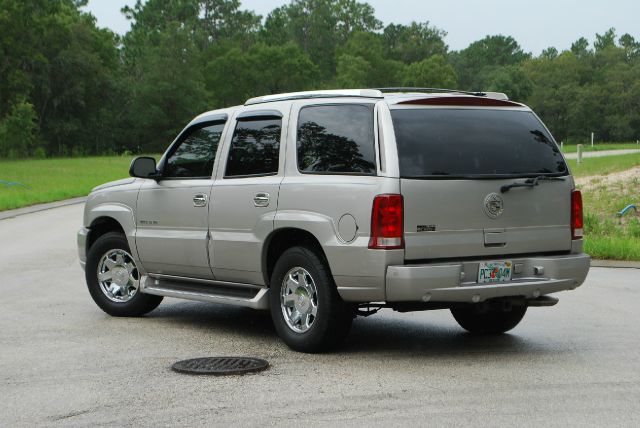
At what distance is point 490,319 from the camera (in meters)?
8.91

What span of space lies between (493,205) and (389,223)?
902 mm

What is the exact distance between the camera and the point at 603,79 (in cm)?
12406

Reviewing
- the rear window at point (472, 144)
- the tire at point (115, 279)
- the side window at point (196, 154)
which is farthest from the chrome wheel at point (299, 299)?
the tire at point (115, 279)

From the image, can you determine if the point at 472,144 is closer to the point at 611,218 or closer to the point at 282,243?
the point at 282,243

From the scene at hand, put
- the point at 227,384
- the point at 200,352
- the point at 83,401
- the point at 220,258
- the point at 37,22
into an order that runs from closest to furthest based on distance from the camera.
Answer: the point at 83,401
the point at 227,384
the point at 200,352
the point at 220,258
the point at 37,22

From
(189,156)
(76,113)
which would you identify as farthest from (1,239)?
(76,113)

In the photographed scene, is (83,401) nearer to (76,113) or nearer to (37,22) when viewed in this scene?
(37,22)

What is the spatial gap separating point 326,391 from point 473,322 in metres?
2.75

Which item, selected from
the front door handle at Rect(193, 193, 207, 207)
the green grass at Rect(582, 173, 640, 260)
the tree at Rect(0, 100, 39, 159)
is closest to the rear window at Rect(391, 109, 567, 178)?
the front door handle at Rect(193, 193, 207, 207)

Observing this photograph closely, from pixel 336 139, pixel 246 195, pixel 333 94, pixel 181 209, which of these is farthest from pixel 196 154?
pixel 336 139

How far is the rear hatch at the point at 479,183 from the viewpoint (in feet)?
24.5

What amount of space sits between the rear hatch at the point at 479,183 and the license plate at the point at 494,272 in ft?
0.30

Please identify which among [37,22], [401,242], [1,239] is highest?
[37,22]

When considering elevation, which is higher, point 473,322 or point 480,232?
point 480,232
